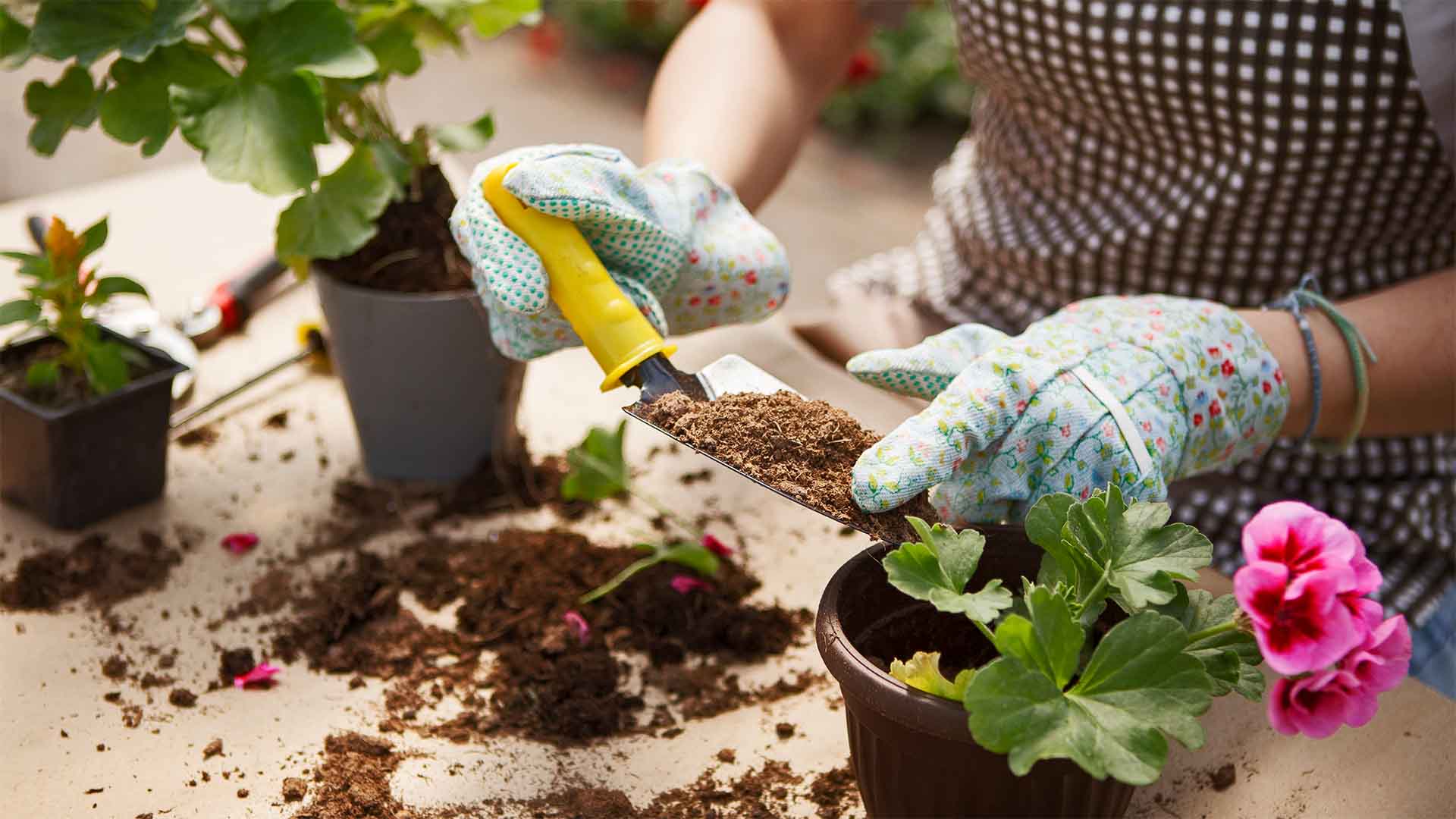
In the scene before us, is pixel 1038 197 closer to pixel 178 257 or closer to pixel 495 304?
pixel 495 304

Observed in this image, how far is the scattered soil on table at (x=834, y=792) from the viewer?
79cm

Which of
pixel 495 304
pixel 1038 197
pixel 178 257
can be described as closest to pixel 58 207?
pixel 178 257

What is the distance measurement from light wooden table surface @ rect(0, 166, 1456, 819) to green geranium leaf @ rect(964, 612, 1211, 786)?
0.23 m

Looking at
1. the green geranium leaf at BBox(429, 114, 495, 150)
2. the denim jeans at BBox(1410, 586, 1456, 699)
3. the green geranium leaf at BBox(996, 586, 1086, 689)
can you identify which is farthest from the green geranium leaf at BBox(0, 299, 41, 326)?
the denim jeans at BBox(1410, 586, 1456, 699)

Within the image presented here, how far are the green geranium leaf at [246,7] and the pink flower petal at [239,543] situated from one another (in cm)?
→ 41

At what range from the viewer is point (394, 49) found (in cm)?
111

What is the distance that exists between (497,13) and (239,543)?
534mm

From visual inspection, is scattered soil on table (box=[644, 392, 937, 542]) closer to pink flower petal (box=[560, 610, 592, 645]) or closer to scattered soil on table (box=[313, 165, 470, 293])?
pink flower petal (box=[560, 610, 592, 645])

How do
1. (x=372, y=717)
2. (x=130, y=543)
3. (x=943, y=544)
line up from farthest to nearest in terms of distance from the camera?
(x=130, y=543) < (x=372, y=717) < (x=943, y=544)

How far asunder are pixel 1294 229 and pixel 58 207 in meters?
1.34

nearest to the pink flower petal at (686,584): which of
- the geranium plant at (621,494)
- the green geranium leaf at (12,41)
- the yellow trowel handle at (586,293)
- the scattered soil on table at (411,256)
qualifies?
the geranium plant at (621,494)

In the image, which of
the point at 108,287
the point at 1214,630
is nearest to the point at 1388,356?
the point at 1214,630

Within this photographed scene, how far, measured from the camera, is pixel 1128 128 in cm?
108

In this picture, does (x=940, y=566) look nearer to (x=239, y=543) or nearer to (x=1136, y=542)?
(x=1136, y=542)
